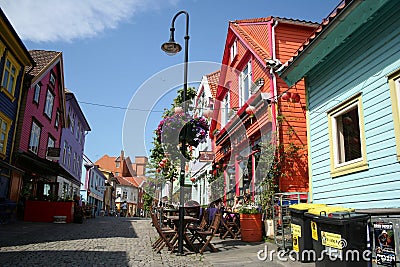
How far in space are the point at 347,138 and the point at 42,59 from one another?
728 inches

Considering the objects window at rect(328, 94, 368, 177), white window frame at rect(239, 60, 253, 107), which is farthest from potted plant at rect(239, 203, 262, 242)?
white window frame at rect(239, 60, 253, 107)

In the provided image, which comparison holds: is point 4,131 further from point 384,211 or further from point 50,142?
point 384,211

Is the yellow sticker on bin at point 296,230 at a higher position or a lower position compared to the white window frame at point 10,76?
lower

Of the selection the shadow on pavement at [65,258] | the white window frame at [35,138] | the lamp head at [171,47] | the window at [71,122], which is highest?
the window at [71,122]

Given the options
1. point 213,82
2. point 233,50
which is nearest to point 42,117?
point 213,82

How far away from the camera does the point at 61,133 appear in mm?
25750

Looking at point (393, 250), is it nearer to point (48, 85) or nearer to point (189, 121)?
point (189, 121)

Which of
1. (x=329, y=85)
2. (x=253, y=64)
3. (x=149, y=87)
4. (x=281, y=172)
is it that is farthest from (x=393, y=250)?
(x=253, y=64)

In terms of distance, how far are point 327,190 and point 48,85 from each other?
18338mm

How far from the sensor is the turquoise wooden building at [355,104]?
564 centimetres

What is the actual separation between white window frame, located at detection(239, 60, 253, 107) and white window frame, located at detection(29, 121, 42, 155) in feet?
36.9

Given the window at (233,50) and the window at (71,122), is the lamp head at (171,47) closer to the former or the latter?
the window at (233,50)

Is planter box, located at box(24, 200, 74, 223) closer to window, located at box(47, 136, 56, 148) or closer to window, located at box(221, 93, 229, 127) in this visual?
window, located at box(47, 136, 56, 148)

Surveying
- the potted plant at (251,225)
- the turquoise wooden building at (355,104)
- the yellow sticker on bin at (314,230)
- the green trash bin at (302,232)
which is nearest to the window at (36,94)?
the potted plant at (251,225)
